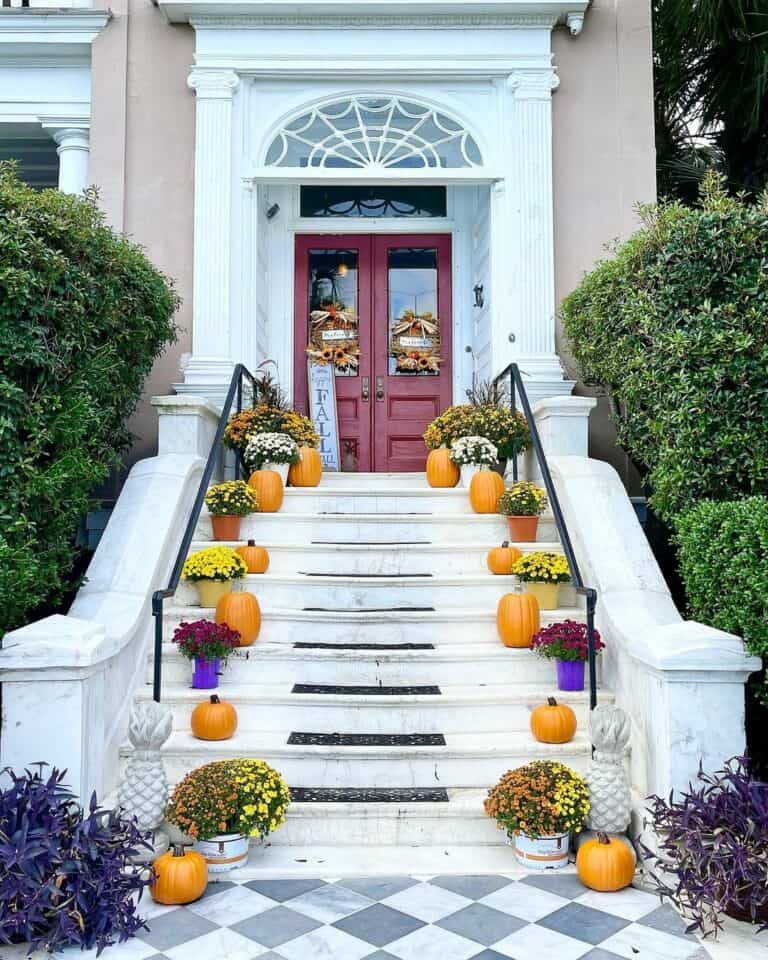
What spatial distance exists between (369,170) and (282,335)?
1755 mm

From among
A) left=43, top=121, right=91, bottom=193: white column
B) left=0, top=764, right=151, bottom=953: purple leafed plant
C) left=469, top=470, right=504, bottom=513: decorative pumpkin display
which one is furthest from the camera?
left=43, top=121, right=91, bottom=193: white column

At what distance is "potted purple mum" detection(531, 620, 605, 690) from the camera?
4.41 meters

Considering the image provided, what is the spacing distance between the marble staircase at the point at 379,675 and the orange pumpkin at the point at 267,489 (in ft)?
0.40

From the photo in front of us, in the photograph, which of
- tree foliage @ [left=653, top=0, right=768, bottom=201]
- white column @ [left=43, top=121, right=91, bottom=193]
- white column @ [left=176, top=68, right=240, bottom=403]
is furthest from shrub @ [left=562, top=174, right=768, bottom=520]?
white column @ [left=43, top=121, right=91, bottom=193]

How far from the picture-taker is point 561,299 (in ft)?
23.3

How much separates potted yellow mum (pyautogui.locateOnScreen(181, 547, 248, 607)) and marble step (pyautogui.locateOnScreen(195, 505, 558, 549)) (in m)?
0.75

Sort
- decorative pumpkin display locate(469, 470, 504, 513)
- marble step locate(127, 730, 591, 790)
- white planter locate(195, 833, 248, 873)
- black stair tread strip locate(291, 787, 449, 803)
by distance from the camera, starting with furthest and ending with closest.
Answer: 1. decorative pumpkin display locate(469, 470, 504, 513)
2. marble step locate(127, 730, 591, 790)
3. black stair tread strip locate(291, 787, 449, 803)
4. white planter locate(195, 833, 248, 873)

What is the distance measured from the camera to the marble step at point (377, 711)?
432cm

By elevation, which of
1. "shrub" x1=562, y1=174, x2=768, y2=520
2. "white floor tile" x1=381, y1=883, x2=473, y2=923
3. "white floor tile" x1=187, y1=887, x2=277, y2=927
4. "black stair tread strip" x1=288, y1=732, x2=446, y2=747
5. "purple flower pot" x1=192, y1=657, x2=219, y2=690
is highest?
"shrub" x1=562, y1=174, x2=768, y2=520

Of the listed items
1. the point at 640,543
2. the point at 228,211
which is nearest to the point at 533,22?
the point at 228,211

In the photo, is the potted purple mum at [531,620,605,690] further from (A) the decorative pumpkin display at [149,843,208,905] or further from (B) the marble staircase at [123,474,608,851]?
(A) the decorative pumpkin display at [149,843,208,905]

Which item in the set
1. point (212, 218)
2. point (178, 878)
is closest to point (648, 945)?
point (178, 878)

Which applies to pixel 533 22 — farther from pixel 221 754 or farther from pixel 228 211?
pixel 221 754

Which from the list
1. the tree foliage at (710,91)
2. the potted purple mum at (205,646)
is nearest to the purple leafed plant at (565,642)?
the potted purple mum at (205,646)
